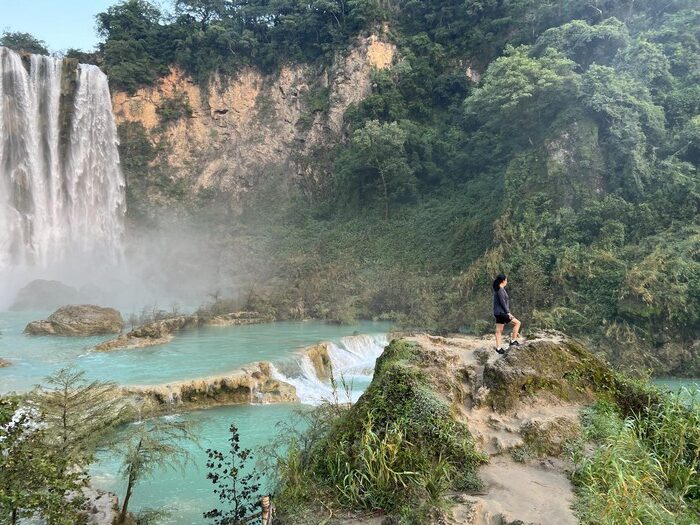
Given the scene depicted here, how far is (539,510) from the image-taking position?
435 centimetres

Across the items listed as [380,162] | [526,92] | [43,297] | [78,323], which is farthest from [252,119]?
[78,323]

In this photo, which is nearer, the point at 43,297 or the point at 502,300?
the point at 502,300

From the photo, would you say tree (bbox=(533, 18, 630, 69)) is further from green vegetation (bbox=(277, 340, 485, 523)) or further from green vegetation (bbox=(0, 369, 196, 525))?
green vegetation (bbox=(0, 369, 196, 525))

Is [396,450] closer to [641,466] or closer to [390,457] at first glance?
[390,457]

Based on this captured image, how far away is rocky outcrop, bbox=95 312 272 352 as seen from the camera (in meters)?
16.2

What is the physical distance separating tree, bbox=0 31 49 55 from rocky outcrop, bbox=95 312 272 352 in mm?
25577

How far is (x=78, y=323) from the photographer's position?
18359 mm

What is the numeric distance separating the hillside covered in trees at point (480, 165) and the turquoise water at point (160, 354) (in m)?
4.20

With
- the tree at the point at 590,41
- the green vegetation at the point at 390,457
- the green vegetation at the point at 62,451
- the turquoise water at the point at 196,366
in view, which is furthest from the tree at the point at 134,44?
the green vegetation at the point at 390,457

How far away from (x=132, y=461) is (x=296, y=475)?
6.06 ft

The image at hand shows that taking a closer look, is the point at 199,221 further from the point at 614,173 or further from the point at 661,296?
the point at 661,296

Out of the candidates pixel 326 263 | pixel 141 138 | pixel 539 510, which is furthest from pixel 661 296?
pixel 141 138

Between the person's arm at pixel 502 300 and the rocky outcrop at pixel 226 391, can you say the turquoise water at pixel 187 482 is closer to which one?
the rocky outcrop at pixel 226 391

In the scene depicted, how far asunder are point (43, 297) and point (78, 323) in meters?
8.34
